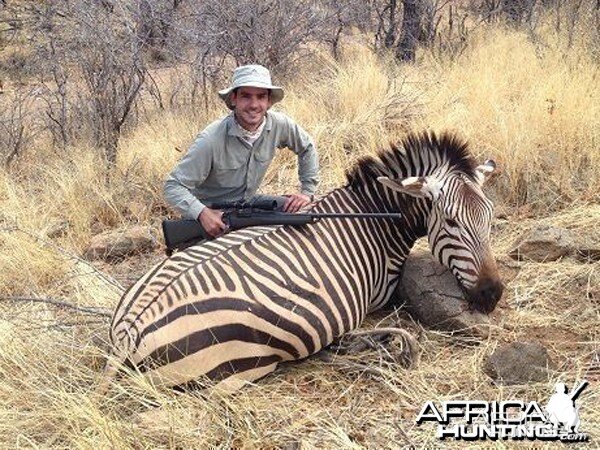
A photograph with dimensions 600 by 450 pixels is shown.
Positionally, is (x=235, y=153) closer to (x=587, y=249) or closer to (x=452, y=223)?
(x=452, y=223)

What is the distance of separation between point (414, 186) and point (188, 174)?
1.22 metres

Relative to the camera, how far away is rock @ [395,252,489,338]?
3.24 meters

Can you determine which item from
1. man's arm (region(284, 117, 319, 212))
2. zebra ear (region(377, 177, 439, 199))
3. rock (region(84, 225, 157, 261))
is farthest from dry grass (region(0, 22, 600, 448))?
man's arm (region(284, 117, 319, 212))

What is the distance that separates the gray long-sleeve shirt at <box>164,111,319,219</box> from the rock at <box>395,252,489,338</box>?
0.96 meters

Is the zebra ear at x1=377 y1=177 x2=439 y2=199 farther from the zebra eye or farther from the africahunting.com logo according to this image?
the africahunting.com logo

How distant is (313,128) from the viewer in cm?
608

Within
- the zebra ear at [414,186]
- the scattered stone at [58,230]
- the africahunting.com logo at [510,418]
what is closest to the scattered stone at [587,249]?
the zebra ear at [414,186]

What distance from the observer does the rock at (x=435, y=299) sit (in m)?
3.24

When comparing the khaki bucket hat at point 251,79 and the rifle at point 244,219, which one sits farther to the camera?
the khaki bucket hat at point 251,79

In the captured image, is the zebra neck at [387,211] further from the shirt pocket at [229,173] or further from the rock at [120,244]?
A: the rock at [120,244]

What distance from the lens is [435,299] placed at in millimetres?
3309

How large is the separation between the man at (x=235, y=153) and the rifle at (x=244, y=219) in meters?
0.06

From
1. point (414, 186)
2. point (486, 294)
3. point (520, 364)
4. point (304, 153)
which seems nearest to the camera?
point (520, 364)

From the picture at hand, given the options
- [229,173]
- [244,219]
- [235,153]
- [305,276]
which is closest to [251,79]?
[235,153]
